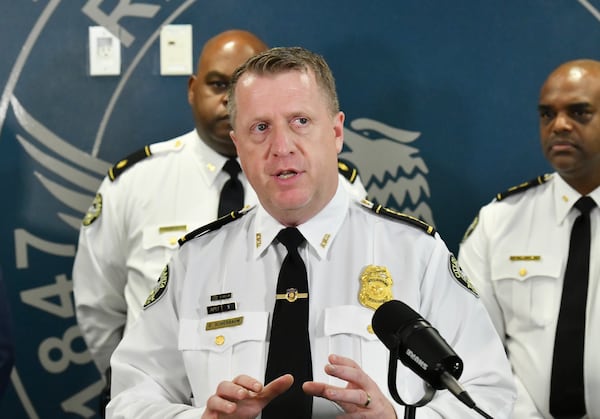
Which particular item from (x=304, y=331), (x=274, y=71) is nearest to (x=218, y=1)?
(x=274, y=71)

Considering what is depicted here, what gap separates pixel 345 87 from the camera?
3852 mm

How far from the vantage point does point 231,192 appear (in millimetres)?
3387

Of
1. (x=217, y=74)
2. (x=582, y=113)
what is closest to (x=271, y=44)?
(x=217, y=74)

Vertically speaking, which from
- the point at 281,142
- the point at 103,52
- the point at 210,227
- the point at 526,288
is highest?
the point at 103,52

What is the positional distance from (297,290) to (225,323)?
0.64ft

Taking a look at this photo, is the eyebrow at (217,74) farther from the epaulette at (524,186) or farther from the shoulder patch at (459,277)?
the shoulder patch at (459,277)

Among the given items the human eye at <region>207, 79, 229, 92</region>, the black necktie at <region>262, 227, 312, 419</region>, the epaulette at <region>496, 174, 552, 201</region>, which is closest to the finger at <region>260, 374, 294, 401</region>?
the black necktie at <region>262, 227, 312, 419</region>

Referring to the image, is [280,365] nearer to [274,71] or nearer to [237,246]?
[237,246]

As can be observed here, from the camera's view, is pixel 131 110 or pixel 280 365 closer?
pixel 280 365

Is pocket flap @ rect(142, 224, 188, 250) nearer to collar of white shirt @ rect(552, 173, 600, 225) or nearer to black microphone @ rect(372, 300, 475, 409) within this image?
collar of white shirt @ rect(552, 173, 600, 225)

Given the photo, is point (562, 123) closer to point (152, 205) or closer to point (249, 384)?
point (152, 205)

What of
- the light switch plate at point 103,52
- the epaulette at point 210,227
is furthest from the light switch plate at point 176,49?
the epaulette at point 210,227

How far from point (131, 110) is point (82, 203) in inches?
17.8

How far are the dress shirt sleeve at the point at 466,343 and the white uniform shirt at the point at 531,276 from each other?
1195 mm
